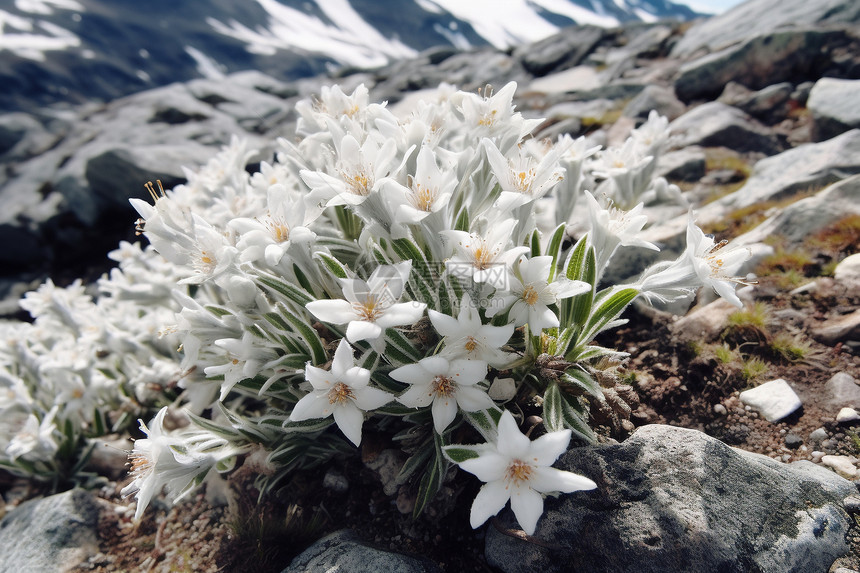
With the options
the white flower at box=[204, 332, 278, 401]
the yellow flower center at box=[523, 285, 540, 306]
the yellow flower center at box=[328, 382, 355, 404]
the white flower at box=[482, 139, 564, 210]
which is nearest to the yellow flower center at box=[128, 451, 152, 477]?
the white flower at box=[204, 332, 278, 401]

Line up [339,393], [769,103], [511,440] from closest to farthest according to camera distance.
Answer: [511,440], [339,393], [769,103]

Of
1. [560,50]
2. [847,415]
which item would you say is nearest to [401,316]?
[847,415]

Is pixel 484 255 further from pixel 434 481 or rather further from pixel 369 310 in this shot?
pixel 434 481

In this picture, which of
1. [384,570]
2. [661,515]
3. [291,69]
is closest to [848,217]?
[661,515]

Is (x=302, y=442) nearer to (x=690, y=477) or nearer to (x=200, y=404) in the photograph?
(x=200, y=404)

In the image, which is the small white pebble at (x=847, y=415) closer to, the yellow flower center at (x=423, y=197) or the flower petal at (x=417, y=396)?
the flower petal at (x=417, y=396)
